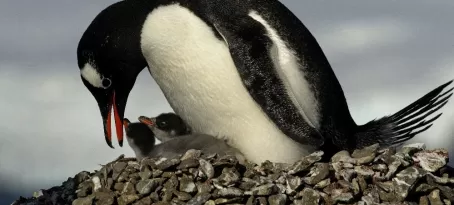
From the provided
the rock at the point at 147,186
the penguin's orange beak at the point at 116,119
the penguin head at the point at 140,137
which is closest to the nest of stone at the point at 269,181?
the rock at the point at 147,186

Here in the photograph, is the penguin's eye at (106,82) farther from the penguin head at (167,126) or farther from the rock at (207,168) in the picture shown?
the rock at (207,168)

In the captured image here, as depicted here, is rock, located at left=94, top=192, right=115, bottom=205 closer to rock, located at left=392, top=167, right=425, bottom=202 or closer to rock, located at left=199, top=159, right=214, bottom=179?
rock, located at left=199, top=159, right=214, bottom=179

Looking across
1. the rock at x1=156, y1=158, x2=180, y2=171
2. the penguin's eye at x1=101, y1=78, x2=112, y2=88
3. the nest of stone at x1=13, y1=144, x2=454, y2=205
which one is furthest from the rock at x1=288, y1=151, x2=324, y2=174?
the penguin's eye at x1=101, y1=78, x2=112, y2=88

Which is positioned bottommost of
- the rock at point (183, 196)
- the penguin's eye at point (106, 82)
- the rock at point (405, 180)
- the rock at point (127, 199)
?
the rock at point (405, 180)

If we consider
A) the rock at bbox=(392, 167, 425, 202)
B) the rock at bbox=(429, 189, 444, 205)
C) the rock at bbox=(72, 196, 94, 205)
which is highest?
the rock at bbox=(72, 196, 94, 205)

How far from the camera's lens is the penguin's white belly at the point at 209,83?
4.84m

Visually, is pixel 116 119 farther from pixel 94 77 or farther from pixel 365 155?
pixel 365 155

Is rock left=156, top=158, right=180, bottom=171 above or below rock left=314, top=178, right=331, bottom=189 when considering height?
above

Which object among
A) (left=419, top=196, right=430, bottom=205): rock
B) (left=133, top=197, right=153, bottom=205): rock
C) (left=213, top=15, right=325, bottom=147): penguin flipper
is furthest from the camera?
(left=419, top=196, right=430, bottom=205): rock

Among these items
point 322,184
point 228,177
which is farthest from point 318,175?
point 228,177

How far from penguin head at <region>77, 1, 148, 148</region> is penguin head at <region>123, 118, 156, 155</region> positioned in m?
0.18

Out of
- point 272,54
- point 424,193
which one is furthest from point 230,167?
point 424,193

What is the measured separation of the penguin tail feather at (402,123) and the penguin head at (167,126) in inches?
42.7

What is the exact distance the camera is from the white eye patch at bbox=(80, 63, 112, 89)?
16.8 ft
